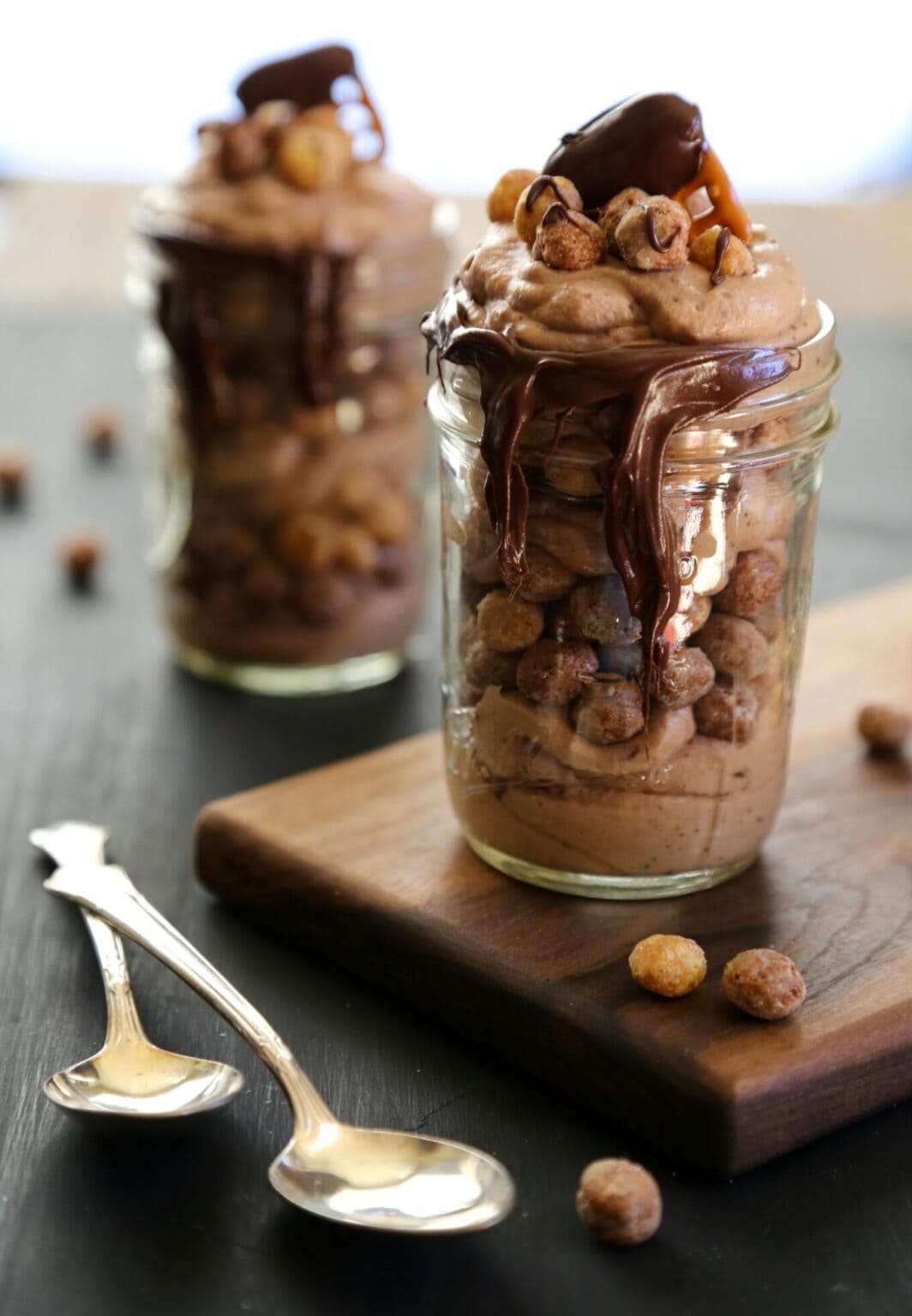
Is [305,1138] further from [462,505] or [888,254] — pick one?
[888,254]

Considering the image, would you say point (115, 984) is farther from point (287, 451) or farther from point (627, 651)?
point (287, 451)

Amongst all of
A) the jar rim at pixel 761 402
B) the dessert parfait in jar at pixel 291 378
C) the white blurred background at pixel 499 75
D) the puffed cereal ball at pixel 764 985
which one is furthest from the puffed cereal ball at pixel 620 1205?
the white blurred background at pixel 499 75

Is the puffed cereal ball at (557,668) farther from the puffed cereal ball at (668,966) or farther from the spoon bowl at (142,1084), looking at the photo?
the spoon bowl at (142,1084)

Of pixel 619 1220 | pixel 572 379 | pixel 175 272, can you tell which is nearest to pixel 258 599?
pixel 175 272

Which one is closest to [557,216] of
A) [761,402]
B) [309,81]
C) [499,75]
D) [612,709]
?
[761,402]

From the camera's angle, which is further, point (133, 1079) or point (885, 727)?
point (885, 727)

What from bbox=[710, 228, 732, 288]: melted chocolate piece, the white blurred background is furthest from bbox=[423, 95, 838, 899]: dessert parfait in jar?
the white blurred background

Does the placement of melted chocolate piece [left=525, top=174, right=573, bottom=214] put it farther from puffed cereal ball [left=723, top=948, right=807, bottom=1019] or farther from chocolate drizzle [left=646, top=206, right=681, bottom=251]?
puffed cereal ball [left=723, top=948, right=807, bottom=1019]
